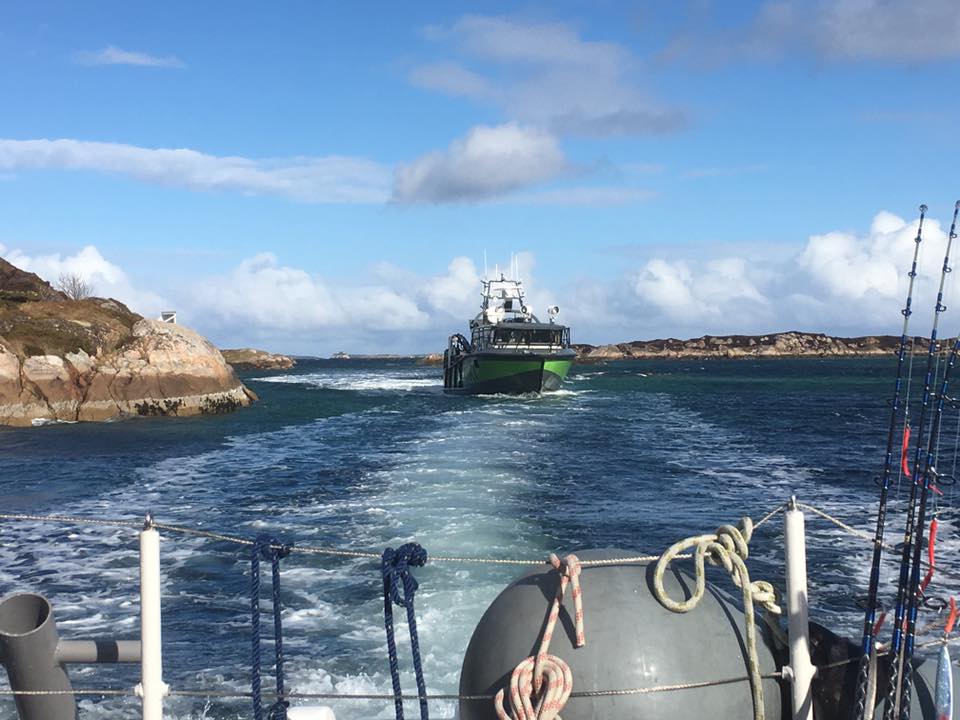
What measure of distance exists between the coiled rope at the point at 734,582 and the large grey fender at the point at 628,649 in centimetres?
4

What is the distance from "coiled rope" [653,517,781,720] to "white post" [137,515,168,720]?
232cm

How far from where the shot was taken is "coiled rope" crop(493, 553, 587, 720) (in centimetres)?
345

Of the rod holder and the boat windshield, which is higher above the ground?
→ the boat windshield

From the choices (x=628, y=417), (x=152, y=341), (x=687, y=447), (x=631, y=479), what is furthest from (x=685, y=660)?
(x=152, y=341)

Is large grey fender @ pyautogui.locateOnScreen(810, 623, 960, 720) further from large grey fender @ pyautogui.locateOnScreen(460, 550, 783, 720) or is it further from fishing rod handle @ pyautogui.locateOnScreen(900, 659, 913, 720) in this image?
large grey fender @ pyautogui.locateOnScreen(460, 550, 783, 720)

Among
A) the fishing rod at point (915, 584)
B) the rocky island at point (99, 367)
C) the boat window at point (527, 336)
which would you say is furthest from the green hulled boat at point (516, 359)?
the fishing rod at point (915, 584)

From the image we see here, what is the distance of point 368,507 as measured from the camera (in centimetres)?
1669

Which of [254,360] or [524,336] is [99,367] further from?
[254,360]

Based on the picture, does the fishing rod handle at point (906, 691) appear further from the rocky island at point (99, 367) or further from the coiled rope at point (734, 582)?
the rocky island at point (99, 367)

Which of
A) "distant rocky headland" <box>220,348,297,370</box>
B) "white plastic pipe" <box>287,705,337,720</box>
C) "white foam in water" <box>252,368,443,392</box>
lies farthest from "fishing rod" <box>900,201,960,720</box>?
"distant rocky headland" <box>220,348,297,370</box>

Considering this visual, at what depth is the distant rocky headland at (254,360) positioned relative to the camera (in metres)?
157

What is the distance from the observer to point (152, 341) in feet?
133

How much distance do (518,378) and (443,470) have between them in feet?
86.8

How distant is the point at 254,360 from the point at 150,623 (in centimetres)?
16510
